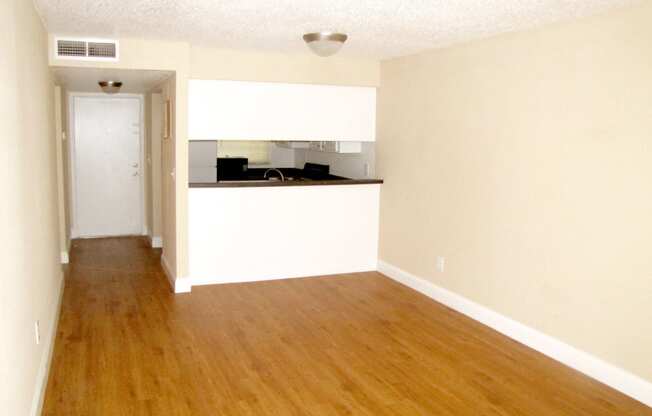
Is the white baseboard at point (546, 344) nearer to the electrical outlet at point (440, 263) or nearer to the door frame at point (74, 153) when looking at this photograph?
the electrical outlet at point (440, 263)

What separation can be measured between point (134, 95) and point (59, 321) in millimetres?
4354

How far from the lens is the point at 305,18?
3.87 meters

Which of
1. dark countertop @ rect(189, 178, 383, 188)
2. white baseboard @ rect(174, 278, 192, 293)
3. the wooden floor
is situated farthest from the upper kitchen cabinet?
the wooden floor

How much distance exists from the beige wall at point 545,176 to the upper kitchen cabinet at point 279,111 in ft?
2.25

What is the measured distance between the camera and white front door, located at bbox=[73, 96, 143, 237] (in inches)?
316

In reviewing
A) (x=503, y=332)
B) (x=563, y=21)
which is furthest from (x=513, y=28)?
(x=503, y=332)

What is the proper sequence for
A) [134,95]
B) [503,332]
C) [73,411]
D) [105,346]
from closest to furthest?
[73,411] < [105,346] < [503,332] < [134,95]

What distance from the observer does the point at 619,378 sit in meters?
3.52

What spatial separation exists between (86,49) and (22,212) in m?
2.58

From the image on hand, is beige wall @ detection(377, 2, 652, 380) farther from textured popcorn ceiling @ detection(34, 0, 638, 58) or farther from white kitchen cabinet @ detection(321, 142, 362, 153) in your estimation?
white kitchen cabinet @ detection(321, 142, 362, 153)

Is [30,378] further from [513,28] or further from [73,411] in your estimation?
[513,28]

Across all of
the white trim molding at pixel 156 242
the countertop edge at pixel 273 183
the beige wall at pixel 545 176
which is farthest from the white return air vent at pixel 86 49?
the white trim molding at pixel 156 242

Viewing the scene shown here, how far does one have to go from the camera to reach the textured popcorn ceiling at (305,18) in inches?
136

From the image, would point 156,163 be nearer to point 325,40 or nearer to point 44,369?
point 325,40
